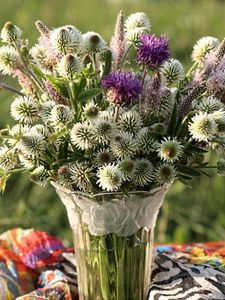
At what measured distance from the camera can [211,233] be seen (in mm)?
2746

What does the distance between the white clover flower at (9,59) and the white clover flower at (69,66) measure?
0.10 meters

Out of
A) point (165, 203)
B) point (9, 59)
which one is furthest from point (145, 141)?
point (165, 203)

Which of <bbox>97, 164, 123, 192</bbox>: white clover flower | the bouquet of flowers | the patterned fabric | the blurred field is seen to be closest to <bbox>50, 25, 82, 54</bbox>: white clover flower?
the bouquet of flowers

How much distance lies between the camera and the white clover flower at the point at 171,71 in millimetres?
1188

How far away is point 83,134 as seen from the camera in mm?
1128

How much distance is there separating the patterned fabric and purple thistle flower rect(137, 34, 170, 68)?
42 centimetres

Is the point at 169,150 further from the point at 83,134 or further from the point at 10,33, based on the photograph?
the point at 10,33

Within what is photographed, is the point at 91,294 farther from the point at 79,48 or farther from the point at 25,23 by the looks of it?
the point at 25,23

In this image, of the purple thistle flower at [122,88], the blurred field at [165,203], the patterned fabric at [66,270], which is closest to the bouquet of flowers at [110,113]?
the purple thistle flower at [122,88]

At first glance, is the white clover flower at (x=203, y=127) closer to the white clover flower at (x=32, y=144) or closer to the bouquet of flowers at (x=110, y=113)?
the bouquet of flowers at (x=110, y=113)

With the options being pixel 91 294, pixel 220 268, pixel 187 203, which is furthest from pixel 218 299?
pixel 187 203

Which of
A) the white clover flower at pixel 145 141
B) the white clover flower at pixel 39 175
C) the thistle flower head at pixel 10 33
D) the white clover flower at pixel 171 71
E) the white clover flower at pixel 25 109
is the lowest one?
the white clover flower at pixel 39 175

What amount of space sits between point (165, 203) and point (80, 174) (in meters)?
1.74

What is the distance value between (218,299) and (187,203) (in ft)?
6.28
